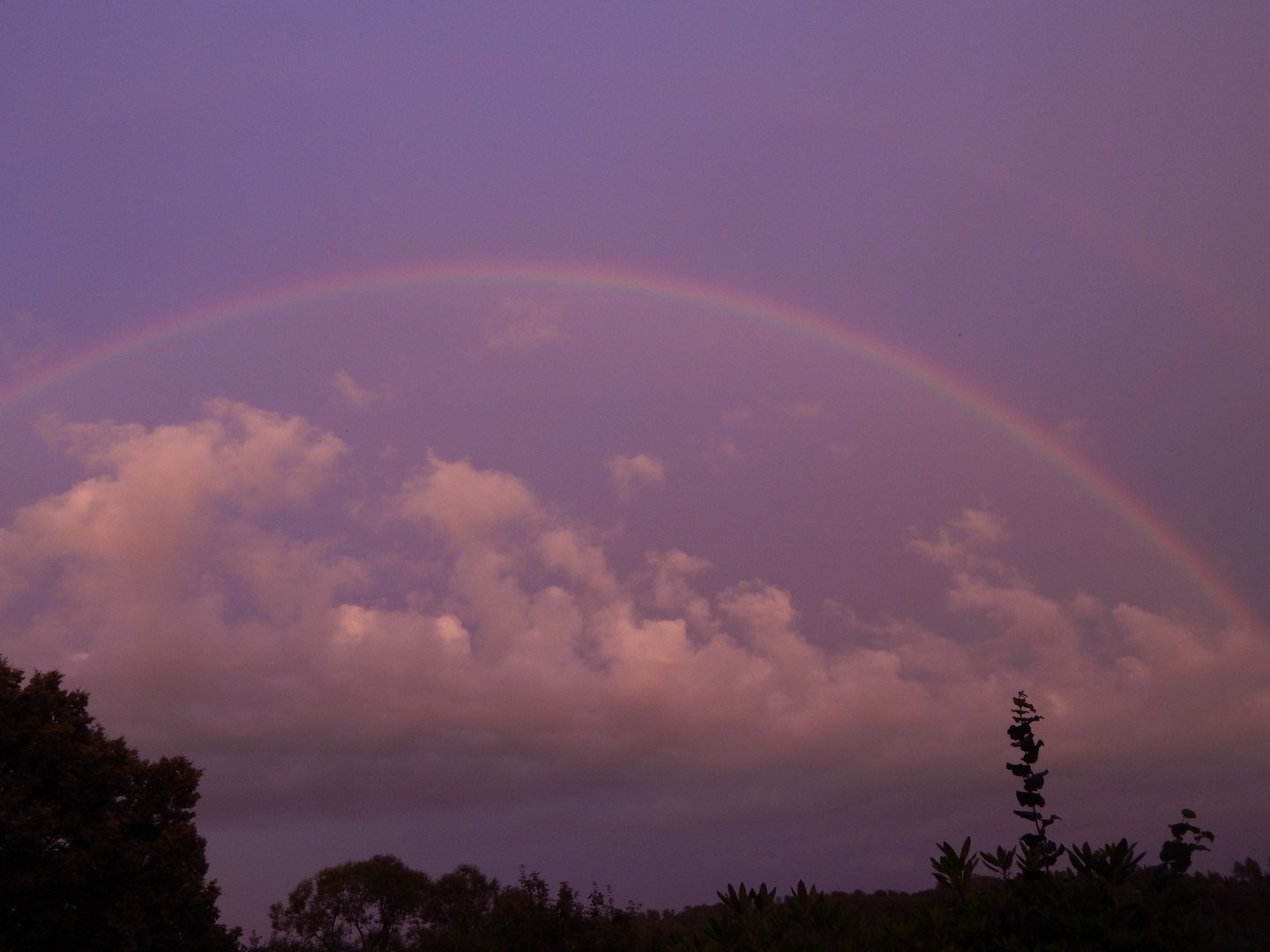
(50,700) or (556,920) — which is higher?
(50,700)

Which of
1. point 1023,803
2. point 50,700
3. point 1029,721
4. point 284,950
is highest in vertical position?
point 50,700

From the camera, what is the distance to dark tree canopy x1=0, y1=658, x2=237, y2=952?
104 ft

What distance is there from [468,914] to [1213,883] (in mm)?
49438

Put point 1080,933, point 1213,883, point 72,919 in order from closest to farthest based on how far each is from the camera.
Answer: point 1080,933
point 1213,883
point 72,919

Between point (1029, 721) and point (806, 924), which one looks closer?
point (806, 924)

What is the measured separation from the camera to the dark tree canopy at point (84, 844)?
31.6 metres

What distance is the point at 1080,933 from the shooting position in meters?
8.82

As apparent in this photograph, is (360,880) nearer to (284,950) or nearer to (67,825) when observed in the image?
(284,950)

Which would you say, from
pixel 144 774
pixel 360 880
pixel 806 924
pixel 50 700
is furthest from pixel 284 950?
pixel 806 924

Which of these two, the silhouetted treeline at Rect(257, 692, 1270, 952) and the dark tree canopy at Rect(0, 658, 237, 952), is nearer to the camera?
the silhouetted treeline at Rect(257, 692, 1270, 952)

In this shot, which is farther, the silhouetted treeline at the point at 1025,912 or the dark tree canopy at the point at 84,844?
the dark tree canopy at the point at 84,844

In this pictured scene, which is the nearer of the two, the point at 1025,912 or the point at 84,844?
the point at 1025,912

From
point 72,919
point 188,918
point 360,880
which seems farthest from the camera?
point 360,880

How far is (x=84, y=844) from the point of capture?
33.1m
